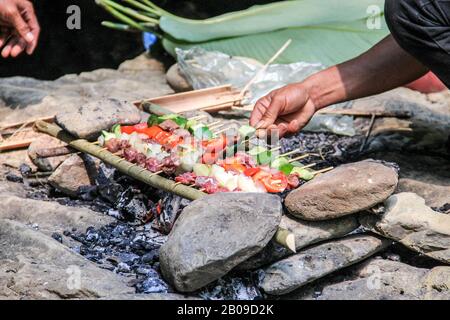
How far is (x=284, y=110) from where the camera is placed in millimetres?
4676

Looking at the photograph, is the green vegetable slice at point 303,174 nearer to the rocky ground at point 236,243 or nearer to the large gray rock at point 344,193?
the rocky ground at point 236,243

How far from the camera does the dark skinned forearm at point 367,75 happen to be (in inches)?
186

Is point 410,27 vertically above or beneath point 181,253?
above

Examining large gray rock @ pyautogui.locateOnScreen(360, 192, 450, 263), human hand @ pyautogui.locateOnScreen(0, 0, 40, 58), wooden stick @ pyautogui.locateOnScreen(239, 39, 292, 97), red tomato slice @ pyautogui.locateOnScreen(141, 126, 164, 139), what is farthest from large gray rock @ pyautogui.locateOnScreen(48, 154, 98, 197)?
large gray rock @ pyautogui.locateOnScreen(360, 192, 450, 263)

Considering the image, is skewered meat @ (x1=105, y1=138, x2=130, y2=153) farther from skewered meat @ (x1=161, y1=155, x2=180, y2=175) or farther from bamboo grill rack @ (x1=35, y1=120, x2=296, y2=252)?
skewered meat @ (x1=161, y1=155, x2=180, y2=175)

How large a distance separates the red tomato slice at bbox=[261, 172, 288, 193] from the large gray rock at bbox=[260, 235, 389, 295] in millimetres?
454

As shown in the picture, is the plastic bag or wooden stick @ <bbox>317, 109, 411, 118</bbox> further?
the plastic bag

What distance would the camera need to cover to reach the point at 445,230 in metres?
3.54

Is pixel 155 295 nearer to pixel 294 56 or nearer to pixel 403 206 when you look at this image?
pixel 403 206

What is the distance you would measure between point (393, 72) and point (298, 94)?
24.8 inches

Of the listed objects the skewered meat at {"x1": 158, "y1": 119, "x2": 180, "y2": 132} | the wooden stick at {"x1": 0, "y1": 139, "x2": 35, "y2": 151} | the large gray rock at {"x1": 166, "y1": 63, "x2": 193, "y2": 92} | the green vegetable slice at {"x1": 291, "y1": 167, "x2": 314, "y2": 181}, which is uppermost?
the green vegetable slice at {"x1": 291, "y1": 167, "x2": 314, "y2": 181}

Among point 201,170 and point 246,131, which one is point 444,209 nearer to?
point 246,131

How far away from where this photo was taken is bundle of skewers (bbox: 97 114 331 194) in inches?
158

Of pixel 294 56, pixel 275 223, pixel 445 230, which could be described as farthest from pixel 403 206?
pixel 294 56
